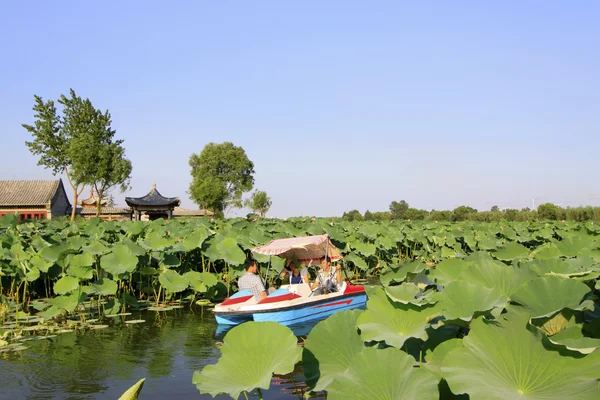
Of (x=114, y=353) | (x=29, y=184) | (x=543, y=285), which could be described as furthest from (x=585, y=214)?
(x=29, y=184)

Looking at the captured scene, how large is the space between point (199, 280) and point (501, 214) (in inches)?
1360


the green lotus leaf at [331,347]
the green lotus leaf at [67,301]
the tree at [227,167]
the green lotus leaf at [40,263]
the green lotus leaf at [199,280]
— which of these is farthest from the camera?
the tree at [227,167]

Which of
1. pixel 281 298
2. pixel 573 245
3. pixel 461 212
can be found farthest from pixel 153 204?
pixel 573 245

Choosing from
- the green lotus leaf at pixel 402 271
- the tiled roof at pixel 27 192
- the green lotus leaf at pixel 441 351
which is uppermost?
the tiled roof at pixel 27 192

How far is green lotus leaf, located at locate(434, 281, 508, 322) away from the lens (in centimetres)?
216

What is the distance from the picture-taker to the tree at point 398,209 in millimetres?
49237

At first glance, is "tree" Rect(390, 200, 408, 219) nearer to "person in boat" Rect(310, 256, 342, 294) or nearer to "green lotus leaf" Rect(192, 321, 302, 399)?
"person in boat" Rect(310, 256, 342, 294)

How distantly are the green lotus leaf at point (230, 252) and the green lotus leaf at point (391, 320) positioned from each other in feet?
26.3

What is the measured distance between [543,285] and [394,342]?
64cm

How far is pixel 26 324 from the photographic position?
800cm

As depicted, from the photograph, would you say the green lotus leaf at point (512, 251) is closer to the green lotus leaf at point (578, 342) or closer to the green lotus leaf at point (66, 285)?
the green lotus leaf at point (578, 342)

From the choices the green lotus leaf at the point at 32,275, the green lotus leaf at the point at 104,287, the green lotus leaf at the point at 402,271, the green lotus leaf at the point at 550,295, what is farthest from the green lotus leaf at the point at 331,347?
the green lotus leaf at the point at 32,275

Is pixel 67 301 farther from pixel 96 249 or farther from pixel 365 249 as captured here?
pixel 365 249

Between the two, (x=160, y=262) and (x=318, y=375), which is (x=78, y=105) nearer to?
(x=160, y=262)
